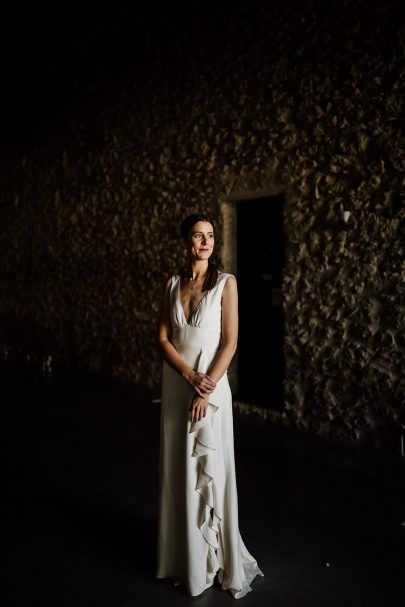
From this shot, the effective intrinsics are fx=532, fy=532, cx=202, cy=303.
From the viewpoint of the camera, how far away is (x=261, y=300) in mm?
5137

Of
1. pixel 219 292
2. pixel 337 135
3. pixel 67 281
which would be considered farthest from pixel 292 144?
pixel 67 281

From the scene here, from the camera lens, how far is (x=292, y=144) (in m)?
4.55

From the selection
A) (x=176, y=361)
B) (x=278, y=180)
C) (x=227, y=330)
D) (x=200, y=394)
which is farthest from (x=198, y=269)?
(x=278, y=180)

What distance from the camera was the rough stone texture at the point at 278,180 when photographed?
394 centimetres

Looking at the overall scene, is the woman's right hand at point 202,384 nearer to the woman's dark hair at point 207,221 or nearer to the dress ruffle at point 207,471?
the dress ruffle at point 207,471

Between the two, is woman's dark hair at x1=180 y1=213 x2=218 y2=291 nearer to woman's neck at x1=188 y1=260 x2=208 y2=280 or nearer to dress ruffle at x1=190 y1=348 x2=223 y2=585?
woman's neck at x1=188 y1=260 x2=208 y2=280

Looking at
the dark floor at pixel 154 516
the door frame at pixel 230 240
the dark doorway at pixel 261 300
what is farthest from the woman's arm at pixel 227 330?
the door frame at pixel 230 240

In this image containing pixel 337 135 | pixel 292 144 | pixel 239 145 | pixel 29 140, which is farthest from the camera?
pixel 29 140

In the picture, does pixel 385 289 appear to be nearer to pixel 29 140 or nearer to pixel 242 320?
pixel 242 320

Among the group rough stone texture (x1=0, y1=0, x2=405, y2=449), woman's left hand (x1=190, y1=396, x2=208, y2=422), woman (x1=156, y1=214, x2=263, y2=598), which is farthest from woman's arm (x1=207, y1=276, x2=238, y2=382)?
rough stone texture (x1=0, y1=0, x2=405, y2=449)

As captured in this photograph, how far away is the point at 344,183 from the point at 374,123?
485 mm

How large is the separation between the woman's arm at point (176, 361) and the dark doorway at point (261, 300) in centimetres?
274

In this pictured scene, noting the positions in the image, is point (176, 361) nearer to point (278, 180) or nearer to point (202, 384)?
point (202, 384)

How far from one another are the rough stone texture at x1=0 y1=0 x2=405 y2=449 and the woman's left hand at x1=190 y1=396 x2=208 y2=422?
2.25 m
